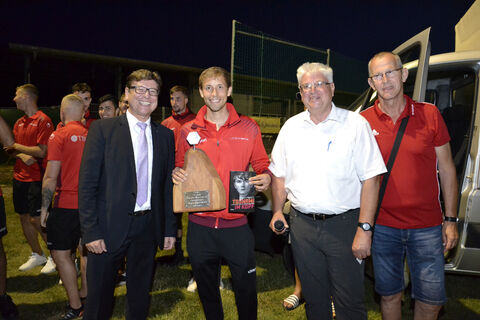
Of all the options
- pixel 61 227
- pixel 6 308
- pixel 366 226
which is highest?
pixel 366 226

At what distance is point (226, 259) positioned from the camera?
99.6 inches

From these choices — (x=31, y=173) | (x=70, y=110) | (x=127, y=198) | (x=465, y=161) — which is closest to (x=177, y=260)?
(x=31, y=173)

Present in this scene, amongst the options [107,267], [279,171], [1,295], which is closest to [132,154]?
[107,267]

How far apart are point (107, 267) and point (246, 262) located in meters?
0.97

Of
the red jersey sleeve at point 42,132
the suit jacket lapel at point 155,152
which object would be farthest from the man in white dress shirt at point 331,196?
the red jersey sleeve at point 42,132

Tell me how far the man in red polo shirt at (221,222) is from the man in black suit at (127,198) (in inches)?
9.4

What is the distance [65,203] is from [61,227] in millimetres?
237

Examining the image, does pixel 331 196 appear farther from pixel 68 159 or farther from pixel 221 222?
pixel 68 159

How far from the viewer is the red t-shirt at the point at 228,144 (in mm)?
2514

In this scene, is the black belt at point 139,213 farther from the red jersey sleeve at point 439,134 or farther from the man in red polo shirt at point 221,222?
the red jersey sleeve at point 439,134

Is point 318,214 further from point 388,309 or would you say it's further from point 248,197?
point 388,309

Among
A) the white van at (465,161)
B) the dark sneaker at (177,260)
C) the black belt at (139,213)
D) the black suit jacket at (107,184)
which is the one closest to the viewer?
the black suit jacket at (107,184)

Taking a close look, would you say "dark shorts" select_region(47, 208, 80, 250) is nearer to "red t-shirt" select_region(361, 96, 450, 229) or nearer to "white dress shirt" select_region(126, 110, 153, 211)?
"white dress shirt" select_region(126, 110, 153, 211)

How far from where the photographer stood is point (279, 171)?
2529mm
